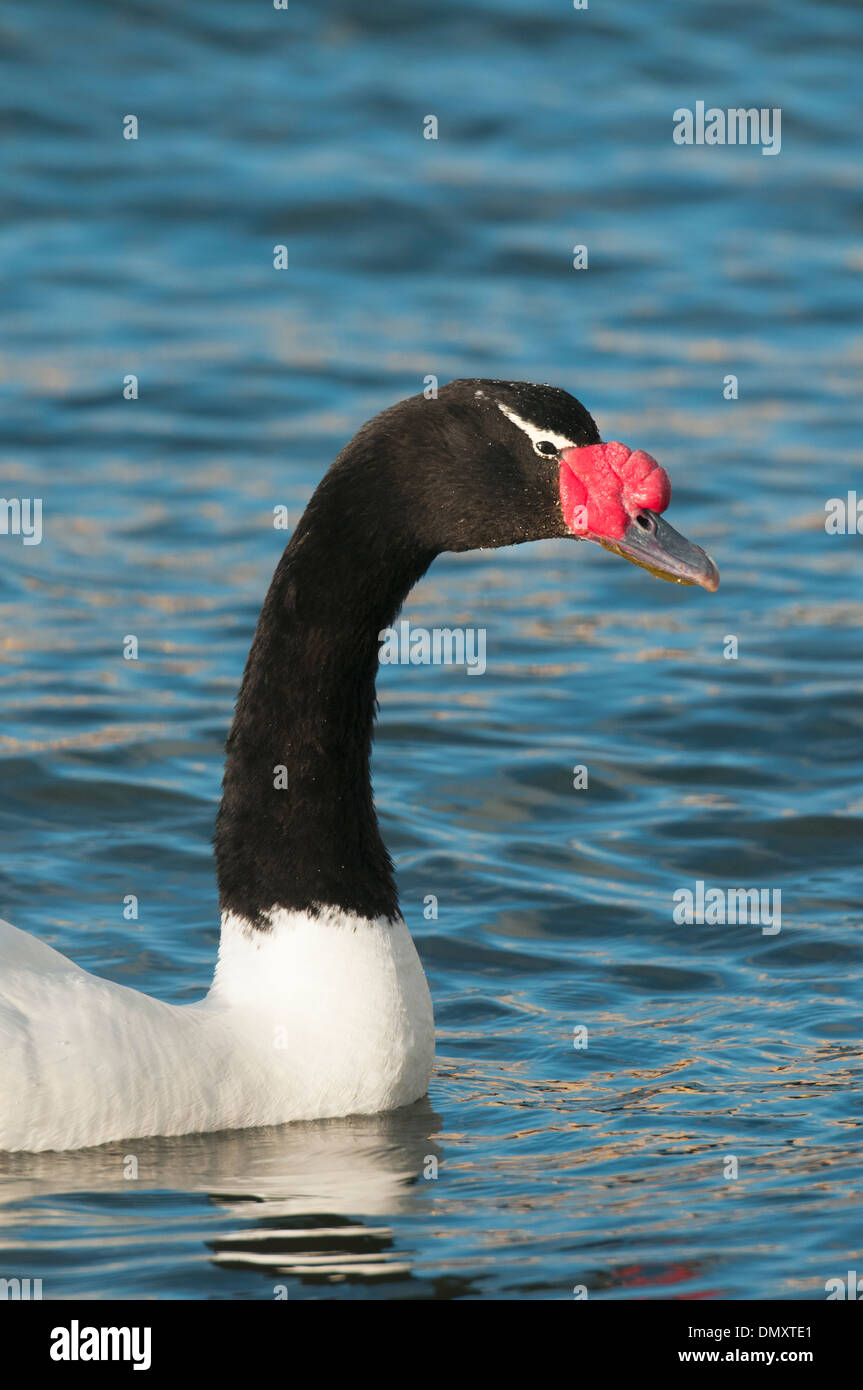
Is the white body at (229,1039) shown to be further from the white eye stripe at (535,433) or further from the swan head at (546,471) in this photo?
the white eye stripe at (535,433)

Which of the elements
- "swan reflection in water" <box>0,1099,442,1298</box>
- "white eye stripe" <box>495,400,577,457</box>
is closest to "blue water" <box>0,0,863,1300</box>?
"swan reflection in water" <box>0,1099,442,1298</box>

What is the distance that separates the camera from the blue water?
764 centimetres

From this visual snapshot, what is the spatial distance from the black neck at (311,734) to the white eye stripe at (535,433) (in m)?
0.54

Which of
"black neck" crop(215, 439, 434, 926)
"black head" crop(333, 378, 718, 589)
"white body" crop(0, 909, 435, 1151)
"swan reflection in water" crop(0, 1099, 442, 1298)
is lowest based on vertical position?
"swan reflection in water" crop(0, 1099, 442, 1298)

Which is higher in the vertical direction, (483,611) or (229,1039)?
(483,611)

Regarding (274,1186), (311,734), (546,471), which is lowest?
(274,1186)

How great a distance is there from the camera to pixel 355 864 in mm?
8461

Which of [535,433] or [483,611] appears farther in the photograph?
[483,611]

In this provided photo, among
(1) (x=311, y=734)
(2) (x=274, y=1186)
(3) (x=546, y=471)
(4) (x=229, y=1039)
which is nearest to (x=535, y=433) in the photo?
(3) (x=546, y=471)

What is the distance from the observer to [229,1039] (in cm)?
810

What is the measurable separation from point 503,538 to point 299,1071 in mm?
1965

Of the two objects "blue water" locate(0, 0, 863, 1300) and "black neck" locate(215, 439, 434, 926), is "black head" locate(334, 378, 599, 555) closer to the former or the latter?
"black neck" locate(215, 439, 434, 926)

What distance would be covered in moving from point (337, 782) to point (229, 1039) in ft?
3.24

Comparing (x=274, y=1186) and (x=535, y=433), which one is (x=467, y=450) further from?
(x=274, y=1186)
